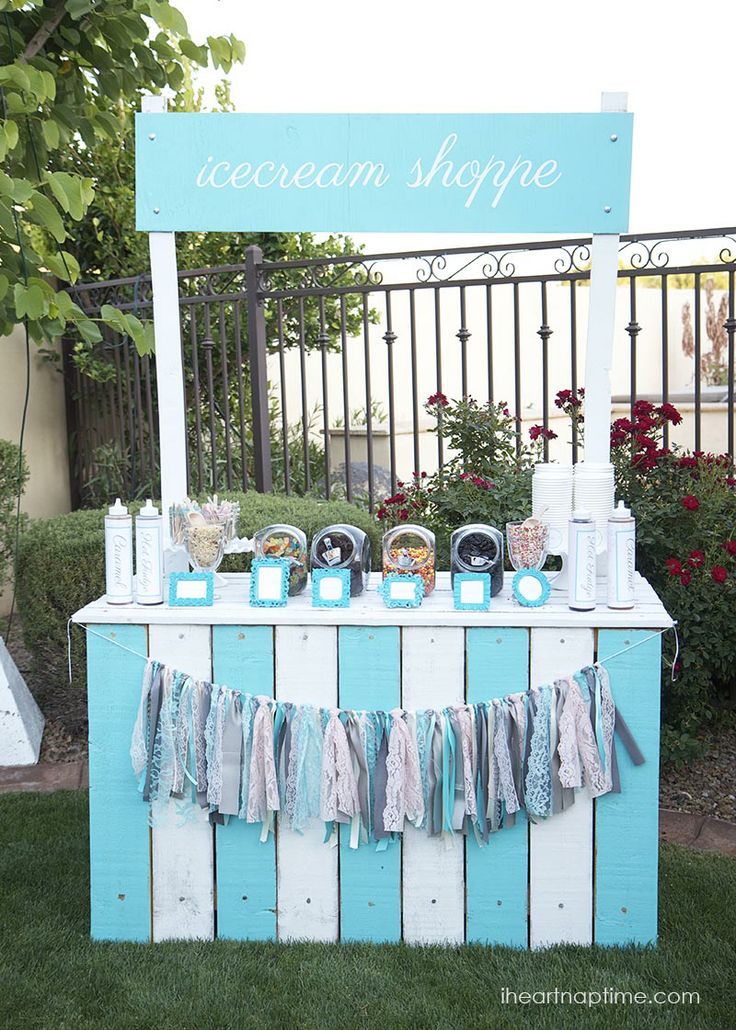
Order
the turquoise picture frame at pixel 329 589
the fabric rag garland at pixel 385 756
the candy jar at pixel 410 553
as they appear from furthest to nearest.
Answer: the candy jar at pixel 410 553 → the turquoise picture frame at pixel 329 589 → the fabric rag garland at pixel 385 756

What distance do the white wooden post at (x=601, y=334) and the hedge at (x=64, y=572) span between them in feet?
4.08

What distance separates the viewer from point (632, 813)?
7.80ft

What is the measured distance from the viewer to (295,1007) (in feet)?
7.14

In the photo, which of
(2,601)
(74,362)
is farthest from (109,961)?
(74,362)

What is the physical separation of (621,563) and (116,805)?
1.33m

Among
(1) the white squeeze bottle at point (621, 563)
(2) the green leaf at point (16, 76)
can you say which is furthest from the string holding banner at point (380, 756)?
(2) the green leaf at point (16, 76)

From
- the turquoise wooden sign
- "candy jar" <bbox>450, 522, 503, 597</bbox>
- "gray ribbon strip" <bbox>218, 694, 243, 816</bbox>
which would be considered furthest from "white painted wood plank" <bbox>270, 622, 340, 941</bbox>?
the turquoise wooden sign

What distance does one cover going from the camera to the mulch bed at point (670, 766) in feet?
11.0

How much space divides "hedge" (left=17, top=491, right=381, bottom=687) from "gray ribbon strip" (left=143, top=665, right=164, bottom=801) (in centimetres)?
129

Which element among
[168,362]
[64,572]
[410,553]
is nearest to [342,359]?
[64,572]

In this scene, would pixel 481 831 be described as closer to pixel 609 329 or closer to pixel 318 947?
pixel 318 947

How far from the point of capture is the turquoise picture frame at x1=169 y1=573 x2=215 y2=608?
2.49m

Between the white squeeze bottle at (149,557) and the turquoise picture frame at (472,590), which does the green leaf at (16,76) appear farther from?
the turquoise picture frame at (472,590)

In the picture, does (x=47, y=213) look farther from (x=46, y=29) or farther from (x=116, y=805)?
(x=116, y=805)
